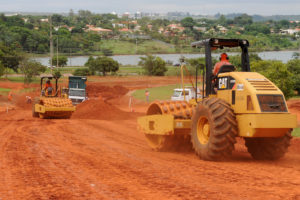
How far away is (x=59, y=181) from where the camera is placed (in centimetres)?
902

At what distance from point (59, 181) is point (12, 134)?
10.3m

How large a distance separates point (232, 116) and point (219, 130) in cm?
46

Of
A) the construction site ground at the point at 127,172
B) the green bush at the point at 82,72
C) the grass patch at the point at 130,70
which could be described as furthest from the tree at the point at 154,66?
the construction site ground at the point at 127,172

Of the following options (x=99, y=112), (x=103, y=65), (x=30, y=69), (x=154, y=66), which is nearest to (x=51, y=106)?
(x=99, y=112)

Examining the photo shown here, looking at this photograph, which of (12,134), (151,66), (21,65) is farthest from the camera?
(151,66)

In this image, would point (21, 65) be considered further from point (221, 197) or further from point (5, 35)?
point (221, 197)

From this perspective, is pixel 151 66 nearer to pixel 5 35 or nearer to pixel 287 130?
pixel 5 35

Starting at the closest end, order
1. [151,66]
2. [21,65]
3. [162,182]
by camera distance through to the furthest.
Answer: [162,182] → [21,65] → [151,66]

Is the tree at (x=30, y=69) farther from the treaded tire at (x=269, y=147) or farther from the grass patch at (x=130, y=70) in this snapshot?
the treaded tire at (x=269, y=147)

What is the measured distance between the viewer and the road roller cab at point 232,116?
10953 millimetres

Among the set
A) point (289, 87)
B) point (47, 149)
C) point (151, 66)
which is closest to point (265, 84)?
point (47, 149)

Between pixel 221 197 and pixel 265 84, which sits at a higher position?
pixel 265 84

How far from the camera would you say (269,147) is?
12.0 m

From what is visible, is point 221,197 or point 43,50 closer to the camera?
point 221,197
